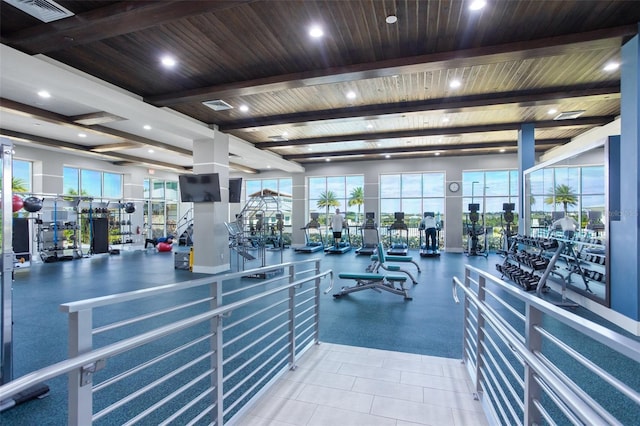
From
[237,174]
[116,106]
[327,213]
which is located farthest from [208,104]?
[237,174]

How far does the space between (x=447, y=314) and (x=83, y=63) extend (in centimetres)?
661

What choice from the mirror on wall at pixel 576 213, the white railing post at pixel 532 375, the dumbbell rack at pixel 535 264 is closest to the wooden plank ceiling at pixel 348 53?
the mirror on wall at pixel 576 213

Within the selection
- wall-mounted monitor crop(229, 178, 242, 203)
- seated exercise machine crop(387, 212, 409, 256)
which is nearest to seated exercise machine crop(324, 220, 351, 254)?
seated exercise machine crop(387, 212, 409, 256)

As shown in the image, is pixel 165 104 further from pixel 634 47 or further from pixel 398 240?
pixel 398 240

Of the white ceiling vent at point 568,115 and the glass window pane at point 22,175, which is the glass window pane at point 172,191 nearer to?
the glass window pane at point 22,175

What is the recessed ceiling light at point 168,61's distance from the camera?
186 inches

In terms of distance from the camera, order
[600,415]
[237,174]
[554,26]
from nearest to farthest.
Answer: [600,415]
[554,26]
[237,174]

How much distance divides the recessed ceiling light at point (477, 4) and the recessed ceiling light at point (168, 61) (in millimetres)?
4045

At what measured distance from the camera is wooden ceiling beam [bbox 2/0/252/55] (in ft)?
11.1

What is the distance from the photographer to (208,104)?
648 cm

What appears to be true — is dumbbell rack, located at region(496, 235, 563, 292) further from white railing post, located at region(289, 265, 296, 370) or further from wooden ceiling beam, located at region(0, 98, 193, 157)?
wooden ceiling beam, located at region(0, 98, 193, 157)

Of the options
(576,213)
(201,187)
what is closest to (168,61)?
(201,187)

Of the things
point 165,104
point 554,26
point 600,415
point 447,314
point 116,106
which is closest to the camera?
point 600,415

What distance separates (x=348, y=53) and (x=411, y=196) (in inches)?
377
